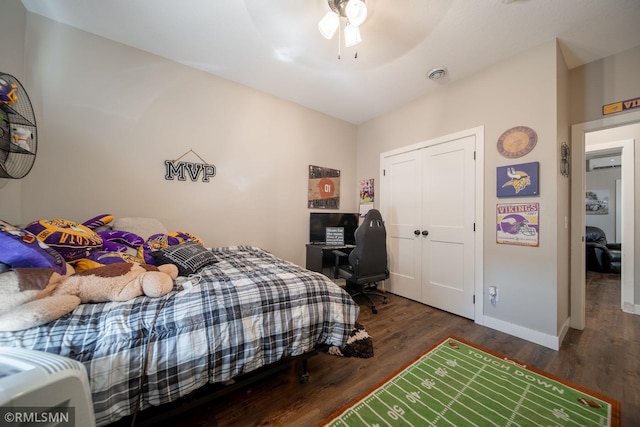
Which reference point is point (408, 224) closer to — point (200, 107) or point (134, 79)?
point (200, 107)

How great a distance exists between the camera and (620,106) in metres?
1.98

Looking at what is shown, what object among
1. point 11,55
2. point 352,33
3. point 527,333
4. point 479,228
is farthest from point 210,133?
point 527,333

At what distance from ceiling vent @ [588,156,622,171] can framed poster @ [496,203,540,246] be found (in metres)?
4.83

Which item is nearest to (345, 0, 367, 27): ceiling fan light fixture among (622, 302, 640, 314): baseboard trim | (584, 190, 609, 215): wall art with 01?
(622, 302, 640, 314): baseboard trim

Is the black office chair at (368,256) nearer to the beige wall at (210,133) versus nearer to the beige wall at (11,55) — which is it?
the beige wall at (210,133)

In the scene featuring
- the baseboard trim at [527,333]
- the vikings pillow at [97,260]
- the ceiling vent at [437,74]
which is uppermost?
the ceiling vent at [437,74]

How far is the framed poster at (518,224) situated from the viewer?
2.02 metres

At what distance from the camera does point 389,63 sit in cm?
225

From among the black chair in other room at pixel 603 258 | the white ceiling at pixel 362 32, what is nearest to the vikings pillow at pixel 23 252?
the white ceiling at pixel 362 32

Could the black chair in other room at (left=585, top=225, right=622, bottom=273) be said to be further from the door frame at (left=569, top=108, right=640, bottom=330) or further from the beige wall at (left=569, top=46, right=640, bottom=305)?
the beige wall at (left=569, top=46, right=640, bottom=305)

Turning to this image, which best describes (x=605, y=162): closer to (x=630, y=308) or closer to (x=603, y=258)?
(x=603, y=258)

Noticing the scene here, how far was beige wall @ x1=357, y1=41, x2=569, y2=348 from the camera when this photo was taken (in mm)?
1934

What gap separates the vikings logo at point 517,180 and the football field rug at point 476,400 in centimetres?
150

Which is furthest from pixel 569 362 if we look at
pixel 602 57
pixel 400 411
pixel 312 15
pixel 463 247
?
pixel 312 15
